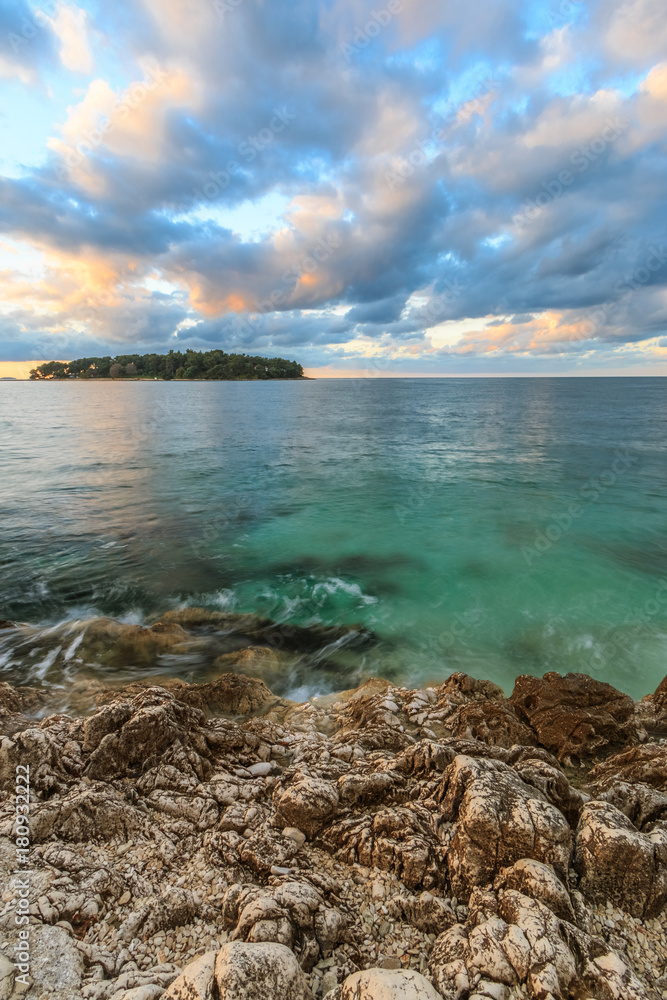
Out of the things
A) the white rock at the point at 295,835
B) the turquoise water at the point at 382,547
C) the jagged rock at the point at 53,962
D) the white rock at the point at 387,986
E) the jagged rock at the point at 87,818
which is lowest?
the turquoise water at the point at 382,547

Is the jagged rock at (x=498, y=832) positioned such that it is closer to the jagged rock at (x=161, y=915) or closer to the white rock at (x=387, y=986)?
the white rock at (x=387, y=986)

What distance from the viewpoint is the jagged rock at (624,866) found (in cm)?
334

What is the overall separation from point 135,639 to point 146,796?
18.0 ft

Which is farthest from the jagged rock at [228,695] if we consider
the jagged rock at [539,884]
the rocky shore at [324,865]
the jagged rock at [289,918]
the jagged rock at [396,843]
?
the jagged rock at [539,884]

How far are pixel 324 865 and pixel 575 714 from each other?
4234 millimetres

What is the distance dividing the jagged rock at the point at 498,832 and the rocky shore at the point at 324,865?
0.02 metres

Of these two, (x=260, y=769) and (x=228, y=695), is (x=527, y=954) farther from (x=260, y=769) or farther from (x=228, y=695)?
(x=228, y=695)

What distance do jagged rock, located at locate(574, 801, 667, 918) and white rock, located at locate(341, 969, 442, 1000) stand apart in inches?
64.7

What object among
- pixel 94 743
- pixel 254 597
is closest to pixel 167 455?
pixel 254 597

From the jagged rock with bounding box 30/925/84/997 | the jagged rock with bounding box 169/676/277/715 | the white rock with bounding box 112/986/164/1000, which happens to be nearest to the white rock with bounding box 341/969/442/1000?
the white rock with bounding box 112/986/164/1000

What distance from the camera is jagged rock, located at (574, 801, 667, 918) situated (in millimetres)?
3342

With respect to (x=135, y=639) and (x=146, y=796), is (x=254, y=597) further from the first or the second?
(x=146, y=796)

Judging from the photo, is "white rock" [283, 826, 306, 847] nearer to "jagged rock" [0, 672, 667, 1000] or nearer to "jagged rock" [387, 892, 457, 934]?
"jagged rock" [0, 672, 667, 1000]

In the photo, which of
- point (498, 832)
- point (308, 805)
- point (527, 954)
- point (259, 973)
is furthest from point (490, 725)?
point (259, 973)
